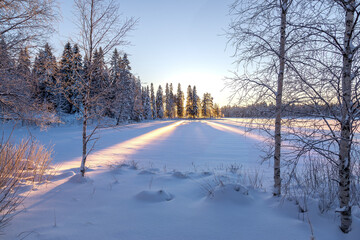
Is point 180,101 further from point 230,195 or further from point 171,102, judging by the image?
point 230,195

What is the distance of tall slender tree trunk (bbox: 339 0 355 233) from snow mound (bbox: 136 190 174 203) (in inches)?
103

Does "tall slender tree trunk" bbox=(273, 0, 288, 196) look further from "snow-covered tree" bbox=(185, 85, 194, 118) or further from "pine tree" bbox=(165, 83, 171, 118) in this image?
"pine tree" bbox=(165, 83, 171, 118)

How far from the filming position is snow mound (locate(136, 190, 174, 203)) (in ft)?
10.8

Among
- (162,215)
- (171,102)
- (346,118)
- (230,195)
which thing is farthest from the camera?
(171,102)

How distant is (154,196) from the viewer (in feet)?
11.0

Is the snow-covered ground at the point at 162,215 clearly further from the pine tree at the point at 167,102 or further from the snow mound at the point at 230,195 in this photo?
the pine tree at the point at 167,102

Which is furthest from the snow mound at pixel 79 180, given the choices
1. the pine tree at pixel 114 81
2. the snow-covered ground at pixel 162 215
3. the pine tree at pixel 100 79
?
the pine tree at pixel 114 81

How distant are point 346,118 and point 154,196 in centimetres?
322

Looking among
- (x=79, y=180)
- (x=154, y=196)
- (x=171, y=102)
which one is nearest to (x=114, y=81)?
(x=79, y=180)

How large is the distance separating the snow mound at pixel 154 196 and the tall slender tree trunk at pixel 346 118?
2.63 m

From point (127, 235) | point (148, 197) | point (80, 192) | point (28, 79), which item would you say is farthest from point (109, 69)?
point (127, 235)

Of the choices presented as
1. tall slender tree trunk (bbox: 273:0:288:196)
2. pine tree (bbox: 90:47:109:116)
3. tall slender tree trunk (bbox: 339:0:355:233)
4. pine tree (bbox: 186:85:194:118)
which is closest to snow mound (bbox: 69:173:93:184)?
pine tree (bbox: 90:47:109:116)

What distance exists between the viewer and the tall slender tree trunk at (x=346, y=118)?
2.20 meters

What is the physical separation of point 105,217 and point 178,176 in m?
2.47
